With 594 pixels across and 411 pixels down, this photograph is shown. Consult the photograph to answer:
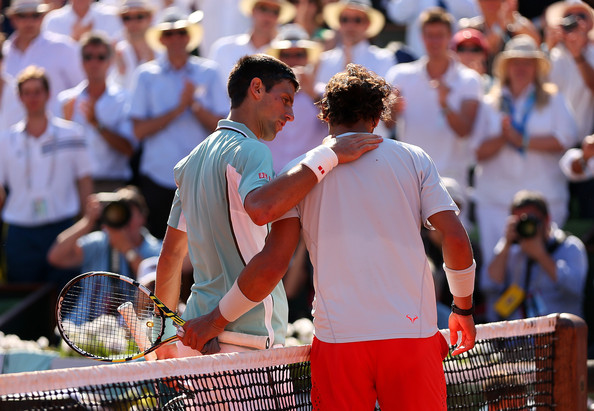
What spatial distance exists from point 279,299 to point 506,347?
3.38ft

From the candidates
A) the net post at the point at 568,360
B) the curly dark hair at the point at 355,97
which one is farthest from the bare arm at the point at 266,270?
the net post at the point at 568,360

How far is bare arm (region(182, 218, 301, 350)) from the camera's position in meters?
3.38

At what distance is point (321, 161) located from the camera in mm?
3295

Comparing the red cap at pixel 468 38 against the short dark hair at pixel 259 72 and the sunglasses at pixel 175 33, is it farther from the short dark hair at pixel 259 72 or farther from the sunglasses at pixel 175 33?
the short dark hair at pixel 259 72

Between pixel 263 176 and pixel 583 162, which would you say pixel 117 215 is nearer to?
pixel 583 162

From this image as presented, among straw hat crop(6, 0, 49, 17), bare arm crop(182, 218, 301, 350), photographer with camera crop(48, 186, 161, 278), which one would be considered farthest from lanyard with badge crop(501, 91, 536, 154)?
bare arm crop(182, 218, 301, 350)

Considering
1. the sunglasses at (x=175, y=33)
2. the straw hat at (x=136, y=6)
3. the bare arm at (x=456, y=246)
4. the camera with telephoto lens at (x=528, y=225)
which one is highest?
the bare arm at (x=456, y=246)

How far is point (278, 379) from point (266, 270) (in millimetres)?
457

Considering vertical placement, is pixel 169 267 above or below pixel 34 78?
above

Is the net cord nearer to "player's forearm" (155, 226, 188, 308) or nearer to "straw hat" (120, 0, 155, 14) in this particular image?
"player's forearm" (155, 226, 188, 308)

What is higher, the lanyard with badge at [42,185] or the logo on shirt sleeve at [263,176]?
the logo on shirt sleeve at [263,176]

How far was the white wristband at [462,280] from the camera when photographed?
3.45 metres

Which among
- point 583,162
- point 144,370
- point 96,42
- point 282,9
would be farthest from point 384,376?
point 282,9

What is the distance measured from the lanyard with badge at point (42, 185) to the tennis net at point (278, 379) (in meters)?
4.95
